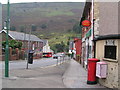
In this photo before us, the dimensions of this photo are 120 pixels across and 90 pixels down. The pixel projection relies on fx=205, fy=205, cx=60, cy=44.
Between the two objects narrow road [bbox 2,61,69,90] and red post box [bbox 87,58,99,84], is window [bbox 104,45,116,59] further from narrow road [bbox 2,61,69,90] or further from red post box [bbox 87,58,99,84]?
narrow road [bbox 2,61,69,90]

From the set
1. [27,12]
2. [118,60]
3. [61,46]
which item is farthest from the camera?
[27,12]

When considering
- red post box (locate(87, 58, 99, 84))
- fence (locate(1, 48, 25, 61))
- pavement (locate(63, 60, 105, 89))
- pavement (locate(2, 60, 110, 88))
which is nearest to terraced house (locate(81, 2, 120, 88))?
red post box (locate(87, 58, 99, 84))

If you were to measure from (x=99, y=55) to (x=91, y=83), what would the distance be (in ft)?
5.23

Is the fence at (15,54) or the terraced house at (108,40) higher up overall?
the terraced house at (108,40)

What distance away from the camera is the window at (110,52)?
9.49 metres

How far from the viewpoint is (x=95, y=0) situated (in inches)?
535

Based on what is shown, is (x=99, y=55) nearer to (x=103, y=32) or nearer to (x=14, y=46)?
(x=103, y=32)

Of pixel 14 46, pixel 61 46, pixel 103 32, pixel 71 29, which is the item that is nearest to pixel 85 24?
pixel 103 32

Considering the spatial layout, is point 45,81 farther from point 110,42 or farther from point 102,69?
point 110,42

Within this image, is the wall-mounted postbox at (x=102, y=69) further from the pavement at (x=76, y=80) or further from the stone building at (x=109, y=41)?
the pavement at (x=76, y=80)

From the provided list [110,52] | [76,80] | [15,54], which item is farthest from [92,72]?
[15,54]

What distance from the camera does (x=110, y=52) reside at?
9.86m

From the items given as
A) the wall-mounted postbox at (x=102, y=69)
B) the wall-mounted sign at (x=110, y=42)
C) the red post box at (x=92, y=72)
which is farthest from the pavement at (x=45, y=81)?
the wall-mounted sign at (x=110, y=42)

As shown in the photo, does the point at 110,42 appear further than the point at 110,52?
No
